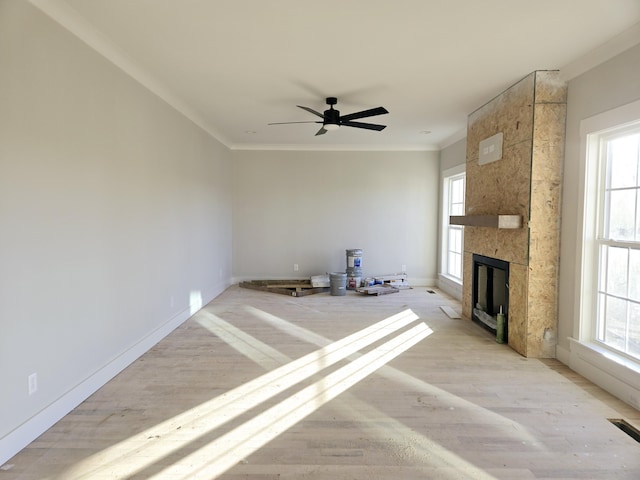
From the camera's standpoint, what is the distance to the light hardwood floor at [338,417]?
1973 millimetres

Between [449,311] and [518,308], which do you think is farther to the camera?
[449,311]

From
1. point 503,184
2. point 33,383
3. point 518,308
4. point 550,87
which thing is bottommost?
point 33,383

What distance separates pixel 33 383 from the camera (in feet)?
7.14

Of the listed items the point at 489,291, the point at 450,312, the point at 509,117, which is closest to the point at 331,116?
the point at 509,117

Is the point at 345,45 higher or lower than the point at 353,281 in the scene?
higher

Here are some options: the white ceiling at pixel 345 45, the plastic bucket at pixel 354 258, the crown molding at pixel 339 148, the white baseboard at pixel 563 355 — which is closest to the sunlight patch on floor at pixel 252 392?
the white baseboard at pixel 563 355

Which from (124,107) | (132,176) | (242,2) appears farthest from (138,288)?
(242,2)

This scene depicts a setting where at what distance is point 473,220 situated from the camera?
163 inches

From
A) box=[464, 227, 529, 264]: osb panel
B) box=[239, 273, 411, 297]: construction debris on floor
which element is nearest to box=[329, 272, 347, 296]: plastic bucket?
box=[239, 273, 411, 297]: construction debris on floor

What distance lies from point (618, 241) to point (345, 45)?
278 centimetres

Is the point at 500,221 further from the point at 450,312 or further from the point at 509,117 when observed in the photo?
the point at 450,312

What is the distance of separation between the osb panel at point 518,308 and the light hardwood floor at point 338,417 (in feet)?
0.60

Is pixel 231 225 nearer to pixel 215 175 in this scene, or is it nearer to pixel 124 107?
pixel 215 175

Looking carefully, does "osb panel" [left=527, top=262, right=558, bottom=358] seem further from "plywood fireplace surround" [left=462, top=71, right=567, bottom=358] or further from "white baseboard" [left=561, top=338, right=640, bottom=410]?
"white baseboard" [left=561, top=338, right=640, bottom=410]
